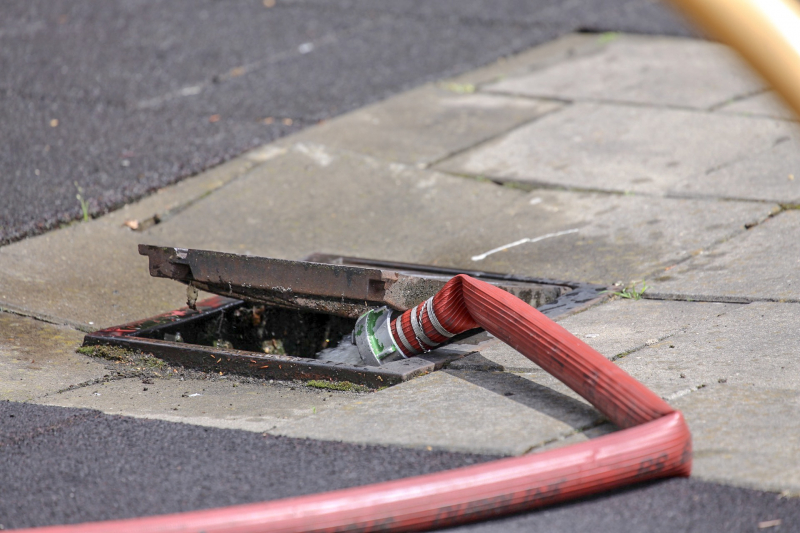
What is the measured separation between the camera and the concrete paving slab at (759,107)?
577 centimetres

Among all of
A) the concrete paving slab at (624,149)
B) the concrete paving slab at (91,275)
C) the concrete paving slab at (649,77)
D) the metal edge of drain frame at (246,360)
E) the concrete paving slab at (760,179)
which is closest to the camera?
the metal edge of drain frame at (246,360)

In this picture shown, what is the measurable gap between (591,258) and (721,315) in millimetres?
927

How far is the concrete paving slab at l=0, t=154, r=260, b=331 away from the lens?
4.10 m

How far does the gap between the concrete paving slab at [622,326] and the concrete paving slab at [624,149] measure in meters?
1.37

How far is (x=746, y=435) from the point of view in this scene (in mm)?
2543

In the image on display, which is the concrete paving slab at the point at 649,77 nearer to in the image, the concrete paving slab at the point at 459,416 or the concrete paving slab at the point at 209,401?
the concrete paving slab at the point at 459,416

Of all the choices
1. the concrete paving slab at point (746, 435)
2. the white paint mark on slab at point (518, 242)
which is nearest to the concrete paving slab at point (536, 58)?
the white paint mark on slab at point (518, 242)

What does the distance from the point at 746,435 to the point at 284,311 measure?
7.00 feet

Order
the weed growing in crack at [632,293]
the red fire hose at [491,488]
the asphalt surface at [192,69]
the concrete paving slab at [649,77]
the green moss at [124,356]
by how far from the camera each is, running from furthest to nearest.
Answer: the concrete paving slab at [649,77] < the asphalt surface at [192,69] < the weed growing in crack at [632,293] < the green moss at [124,356] < the red fire hose at [491,488]

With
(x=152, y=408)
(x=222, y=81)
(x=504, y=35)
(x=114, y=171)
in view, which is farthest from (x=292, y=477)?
(x=504, y=35)

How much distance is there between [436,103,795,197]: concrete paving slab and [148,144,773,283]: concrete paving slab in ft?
0.65

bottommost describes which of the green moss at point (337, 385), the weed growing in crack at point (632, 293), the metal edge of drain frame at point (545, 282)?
the green moss at point (337, 385)

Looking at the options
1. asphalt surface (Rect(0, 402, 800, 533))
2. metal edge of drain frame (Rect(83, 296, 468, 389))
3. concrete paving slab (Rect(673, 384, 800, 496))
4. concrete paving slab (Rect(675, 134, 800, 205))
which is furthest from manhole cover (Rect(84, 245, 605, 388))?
concrete paving slab (Rect(675, 134, 800, 205))

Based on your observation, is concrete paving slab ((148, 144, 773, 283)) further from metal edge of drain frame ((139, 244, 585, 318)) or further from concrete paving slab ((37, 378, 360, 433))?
concrete paving slab ((37, 378, 360, 433))
